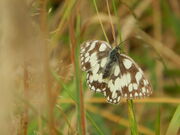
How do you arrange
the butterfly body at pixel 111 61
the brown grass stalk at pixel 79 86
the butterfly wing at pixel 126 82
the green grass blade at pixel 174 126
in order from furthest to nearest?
the butterfly body at pixel 111 61
the butterfly wing at pixel 126 82
the green grass blade at pixel 174 126
the brown grass stalk at pixel 79 86

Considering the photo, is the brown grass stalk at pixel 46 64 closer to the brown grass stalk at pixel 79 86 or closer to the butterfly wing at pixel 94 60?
the brown grass stalk at pixel 79 86

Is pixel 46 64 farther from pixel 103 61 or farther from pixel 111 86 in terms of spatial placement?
pixel 103 61

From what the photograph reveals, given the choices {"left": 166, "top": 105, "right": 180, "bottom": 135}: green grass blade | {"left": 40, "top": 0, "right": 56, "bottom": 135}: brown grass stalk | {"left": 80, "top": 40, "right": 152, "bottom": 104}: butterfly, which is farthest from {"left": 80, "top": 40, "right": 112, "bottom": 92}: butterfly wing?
{"left": 40, "top": 0, "right": 56, "bottom": 135}: brown grass stalk

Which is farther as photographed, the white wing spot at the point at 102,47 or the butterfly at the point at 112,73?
the white wing spot at the point at 102,47

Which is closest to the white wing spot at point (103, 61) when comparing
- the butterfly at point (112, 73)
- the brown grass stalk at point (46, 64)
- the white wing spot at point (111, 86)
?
the butterfly at point (112, 73)

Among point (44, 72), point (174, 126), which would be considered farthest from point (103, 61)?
point (44, 72)

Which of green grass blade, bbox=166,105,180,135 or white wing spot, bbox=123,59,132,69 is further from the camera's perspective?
white wing spot, bbox=123,59,132,69

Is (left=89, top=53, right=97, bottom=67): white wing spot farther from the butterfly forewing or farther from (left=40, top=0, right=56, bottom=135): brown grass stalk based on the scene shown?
(left=40, top=0, right=56, bottom=135): brown grass stalk

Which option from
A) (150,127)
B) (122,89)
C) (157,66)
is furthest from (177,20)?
(122,89)
